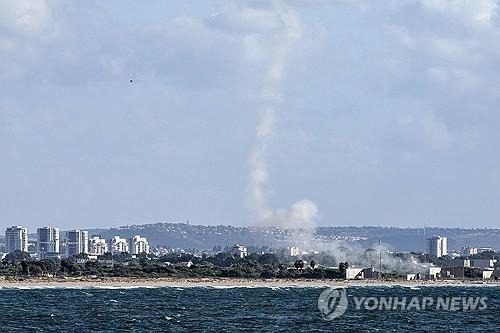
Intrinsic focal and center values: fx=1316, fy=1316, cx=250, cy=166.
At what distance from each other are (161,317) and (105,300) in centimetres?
3604

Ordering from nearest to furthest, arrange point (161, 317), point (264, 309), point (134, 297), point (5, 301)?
point (161, 317), point (264, 309), point (5, 301), point (134, 297)

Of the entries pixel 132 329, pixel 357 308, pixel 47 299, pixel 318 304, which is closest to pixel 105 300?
pixel 47 299

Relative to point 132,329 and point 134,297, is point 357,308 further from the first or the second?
point 134,297

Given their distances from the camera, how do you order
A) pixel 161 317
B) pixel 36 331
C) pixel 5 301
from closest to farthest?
1. pixel 36 331
2. pixel 161 317
3. pixel 5 301

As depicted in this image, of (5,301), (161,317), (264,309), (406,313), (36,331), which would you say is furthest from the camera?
(5,301)

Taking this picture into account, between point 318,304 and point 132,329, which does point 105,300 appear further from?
point 132,329

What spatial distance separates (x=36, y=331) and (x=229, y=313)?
86.2 ft

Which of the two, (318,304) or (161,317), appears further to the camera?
(318,304)

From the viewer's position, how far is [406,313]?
104 m

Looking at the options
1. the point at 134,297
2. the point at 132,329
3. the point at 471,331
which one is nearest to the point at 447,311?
the point at 471,331

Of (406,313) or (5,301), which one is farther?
(5,301)

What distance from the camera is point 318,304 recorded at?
12181cm

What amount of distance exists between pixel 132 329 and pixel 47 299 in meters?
54.1

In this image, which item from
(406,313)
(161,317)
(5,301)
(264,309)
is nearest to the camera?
(161,317)
